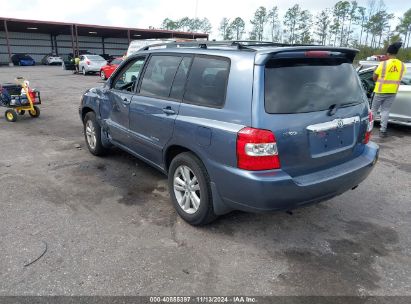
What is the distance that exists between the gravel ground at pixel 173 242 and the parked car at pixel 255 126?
0.44m

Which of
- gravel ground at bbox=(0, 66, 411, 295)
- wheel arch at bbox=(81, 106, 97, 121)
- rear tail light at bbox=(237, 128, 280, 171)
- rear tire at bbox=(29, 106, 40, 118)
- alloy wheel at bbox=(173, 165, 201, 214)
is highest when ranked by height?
rear tail light at bbox=(237, 128, 280, 171)

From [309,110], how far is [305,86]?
220 millimetres

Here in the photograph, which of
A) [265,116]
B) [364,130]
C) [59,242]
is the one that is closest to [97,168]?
[59,242]

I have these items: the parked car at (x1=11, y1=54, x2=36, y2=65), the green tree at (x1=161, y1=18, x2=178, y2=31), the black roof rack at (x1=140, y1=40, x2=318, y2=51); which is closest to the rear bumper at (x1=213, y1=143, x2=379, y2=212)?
the black roof rack at (x1=140, y1=40, x2=318, y2=51)

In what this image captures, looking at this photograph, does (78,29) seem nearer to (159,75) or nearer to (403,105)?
(403,105)

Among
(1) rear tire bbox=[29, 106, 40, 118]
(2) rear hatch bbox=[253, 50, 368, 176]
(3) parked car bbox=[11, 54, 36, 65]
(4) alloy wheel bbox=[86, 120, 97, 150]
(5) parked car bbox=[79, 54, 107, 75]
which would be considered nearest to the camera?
(2) rear hatch bbox=[253, 50, 368, 176]

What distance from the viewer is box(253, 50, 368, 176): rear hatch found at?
2.84 m

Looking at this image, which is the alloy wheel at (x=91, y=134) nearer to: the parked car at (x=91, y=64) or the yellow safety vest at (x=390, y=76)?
the yellow safety vest at (x=390, y=76)

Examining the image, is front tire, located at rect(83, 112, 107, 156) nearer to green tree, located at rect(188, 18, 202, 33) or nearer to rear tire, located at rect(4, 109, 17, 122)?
rear tire, located at rect(4, 109, 17, 122)

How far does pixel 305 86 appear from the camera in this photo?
3025 millimetres

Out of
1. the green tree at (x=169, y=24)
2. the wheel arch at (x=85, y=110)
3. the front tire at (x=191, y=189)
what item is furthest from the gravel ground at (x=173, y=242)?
the green tree at (x=169, y=24)

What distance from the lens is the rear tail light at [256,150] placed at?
2766 mm

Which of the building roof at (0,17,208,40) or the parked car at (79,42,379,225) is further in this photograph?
the building roof at (0,17,208,40)

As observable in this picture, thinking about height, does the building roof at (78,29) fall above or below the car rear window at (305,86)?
above
